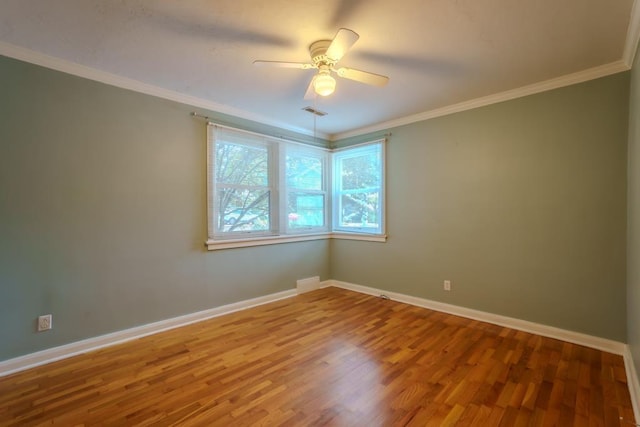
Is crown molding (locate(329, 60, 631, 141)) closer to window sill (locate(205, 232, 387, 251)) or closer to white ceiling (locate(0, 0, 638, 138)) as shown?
white ceiling (locate(0, 0, 638, 138))

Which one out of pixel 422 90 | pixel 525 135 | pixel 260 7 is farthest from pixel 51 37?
pixel 525 135

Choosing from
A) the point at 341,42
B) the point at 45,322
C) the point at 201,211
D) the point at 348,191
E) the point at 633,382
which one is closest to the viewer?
the point at 341,42

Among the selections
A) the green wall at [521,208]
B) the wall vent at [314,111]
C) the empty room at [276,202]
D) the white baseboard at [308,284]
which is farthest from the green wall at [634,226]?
the white baseboard at [308,284]

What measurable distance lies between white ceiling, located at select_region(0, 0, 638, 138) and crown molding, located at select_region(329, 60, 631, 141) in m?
0.02

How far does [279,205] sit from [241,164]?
0.75 m

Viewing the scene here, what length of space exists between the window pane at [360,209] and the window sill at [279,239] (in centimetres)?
17

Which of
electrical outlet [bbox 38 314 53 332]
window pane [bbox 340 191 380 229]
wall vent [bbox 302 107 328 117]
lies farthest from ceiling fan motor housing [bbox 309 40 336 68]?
electrical outlet [bbox 38 314 53 332]

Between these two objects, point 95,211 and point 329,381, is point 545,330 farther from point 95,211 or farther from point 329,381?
point 95,211

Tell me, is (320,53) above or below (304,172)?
above

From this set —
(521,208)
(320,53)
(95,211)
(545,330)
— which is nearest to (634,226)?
(521,208)

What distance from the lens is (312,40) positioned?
2.07 metres

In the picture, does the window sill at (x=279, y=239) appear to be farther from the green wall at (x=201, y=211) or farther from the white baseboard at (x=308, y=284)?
the white baseboard at (x=308, y=284)

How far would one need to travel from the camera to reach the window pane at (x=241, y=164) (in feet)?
11.1

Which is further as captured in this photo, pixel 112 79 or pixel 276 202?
pixel 276 202
